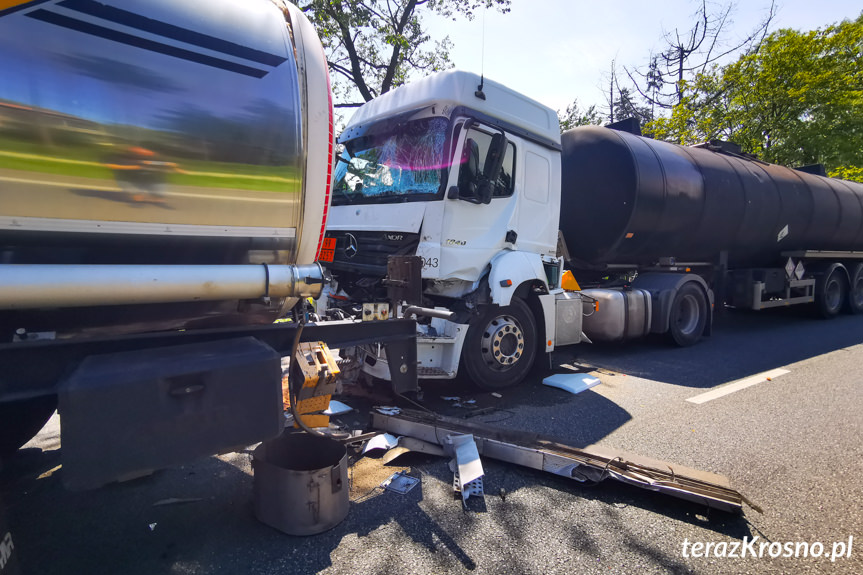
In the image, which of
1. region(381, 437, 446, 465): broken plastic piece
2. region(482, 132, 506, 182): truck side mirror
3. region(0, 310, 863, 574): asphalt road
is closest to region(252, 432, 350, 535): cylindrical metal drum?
region(0, 310, 863, 574): asphalt road

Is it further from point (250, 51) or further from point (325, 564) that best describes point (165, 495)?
point (250, 51)

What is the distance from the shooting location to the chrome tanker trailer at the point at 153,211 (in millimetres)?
1768

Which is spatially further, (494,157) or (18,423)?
(494,157)

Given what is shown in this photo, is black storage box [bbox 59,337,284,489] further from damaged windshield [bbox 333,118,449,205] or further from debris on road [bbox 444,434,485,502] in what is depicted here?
damaged windshield [bbox 333,118,449,205]

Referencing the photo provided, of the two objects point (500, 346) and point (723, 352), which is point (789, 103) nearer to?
point (723, 352)

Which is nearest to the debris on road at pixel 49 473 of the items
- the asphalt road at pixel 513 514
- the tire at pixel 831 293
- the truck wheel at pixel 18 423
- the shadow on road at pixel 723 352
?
the asphalt road at pixel 513 514

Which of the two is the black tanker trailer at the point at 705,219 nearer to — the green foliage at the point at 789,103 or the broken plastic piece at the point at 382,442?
the broken plastic piece at the point at 382,442

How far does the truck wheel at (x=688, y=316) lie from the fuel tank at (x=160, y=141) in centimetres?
676

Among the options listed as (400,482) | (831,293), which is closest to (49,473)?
(400,482)

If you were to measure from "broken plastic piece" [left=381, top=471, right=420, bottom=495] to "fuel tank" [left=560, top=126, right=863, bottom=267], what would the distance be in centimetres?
492

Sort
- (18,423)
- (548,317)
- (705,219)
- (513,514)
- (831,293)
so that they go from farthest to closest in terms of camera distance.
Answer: (831,293), (705,219), (548,317), (18,423), (513,514)

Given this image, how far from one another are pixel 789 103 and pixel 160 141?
21152mm

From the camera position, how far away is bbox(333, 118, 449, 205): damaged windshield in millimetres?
4605

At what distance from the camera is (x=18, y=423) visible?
9.89 ft
